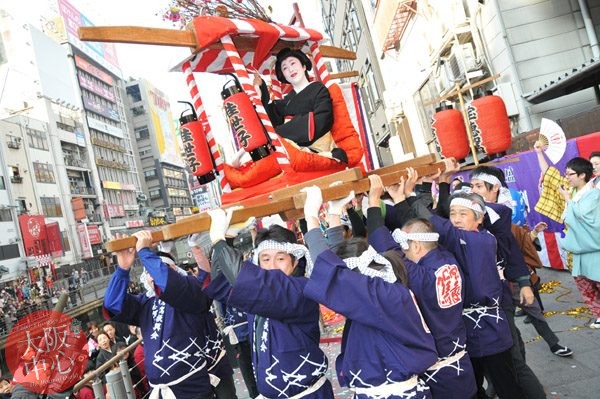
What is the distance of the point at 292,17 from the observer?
488 cm

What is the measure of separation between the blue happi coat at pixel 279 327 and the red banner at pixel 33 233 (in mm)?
40994

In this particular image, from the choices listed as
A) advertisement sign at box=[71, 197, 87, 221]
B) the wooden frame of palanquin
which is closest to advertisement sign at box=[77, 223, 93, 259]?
advertisement sign at box=[71, 197, 87, 221]

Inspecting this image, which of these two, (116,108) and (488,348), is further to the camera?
(116,108)

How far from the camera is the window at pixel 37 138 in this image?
142 ft

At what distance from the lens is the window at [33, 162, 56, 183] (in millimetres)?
42938

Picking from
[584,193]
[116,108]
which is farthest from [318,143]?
[116,108]

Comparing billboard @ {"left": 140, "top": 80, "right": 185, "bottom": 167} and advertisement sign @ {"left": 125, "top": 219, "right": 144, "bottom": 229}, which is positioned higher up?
billboard @ {"left": 140, "top": 80, "right": 185, "bottom": 167}

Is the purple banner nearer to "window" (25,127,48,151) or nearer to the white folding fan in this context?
the white folding fan

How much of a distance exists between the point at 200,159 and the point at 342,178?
1.71 m

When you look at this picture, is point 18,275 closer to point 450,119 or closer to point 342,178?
point 450,119

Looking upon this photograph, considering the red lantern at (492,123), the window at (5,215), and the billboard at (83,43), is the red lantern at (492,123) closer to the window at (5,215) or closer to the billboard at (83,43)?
the window at (5,215)

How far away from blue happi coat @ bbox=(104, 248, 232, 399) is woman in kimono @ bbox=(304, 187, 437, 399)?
1677mm

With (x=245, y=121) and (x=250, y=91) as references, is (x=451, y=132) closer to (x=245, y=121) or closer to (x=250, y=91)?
(x=250, y=91)

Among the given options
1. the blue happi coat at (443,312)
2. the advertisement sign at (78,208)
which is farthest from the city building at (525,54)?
the advertisement sign at (78,208)
